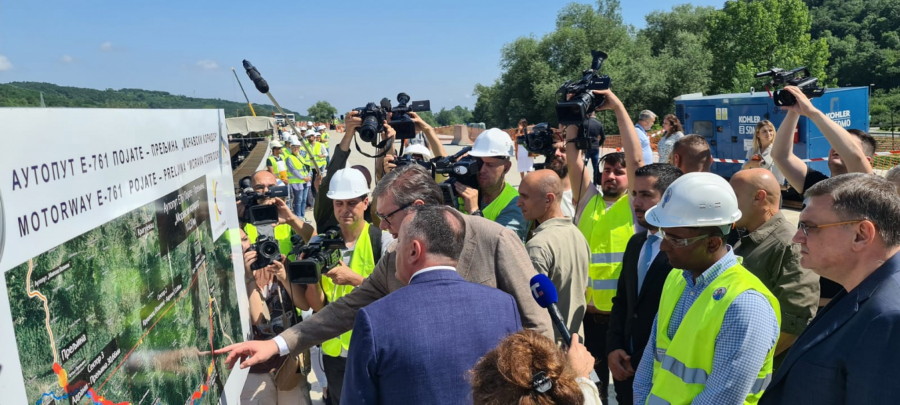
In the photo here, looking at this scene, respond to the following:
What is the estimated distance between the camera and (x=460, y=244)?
2.48m

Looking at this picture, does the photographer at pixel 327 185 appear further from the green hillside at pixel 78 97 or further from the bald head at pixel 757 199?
the bald head at pixel 757 199

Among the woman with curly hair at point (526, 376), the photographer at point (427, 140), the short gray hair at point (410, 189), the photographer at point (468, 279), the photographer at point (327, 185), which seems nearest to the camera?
the woman with curly hair at point (526, 376)

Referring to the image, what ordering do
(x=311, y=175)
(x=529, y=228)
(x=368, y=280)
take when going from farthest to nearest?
(x=311, y=175) → (x=529, y=228) → (x=368, y=280)

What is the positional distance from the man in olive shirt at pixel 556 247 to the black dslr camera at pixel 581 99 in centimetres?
52

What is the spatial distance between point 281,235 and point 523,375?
12.9ft

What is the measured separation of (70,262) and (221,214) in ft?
5.01

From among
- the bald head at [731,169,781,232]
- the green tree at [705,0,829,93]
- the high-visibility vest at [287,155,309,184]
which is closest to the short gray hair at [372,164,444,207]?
the bald head at [731,169,781,232]

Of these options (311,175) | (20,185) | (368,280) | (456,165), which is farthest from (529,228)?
(311,175)

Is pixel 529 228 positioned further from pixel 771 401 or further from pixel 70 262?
pixel 70 262

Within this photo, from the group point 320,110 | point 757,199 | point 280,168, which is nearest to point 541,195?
point 757,199

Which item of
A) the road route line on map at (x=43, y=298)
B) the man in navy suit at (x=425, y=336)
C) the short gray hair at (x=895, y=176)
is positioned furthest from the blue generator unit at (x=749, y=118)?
the road route line on map at (x=43, y=298)

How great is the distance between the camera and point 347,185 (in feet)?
13.9

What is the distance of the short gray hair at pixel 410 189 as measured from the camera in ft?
11.2

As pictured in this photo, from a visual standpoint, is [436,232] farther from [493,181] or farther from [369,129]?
[369,129]
